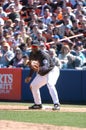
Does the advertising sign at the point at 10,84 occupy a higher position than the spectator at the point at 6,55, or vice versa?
the spectator at the point at 6,55

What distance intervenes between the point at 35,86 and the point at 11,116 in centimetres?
190

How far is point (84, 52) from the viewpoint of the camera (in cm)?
1777

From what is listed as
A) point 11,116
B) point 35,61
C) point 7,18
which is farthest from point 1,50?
point 11,116

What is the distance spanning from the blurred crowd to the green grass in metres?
3.23

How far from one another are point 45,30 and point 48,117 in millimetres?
8303

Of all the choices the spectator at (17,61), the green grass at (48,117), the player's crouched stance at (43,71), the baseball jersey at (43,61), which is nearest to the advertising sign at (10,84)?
the spectator at (17,61)

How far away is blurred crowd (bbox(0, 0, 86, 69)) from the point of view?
17344 millimetres

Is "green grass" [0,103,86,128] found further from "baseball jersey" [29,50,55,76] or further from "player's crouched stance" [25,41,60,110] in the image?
"baseball jersey" [29,50,55,76]

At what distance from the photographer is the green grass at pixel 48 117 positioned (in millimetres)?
11125

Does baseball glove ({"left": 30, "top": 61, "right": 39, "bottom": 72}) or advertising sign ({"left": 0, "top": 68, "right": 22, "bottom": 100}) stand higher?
baseball glove ({"left": 30, "top": 61, "right": 39, "bottom": 72})

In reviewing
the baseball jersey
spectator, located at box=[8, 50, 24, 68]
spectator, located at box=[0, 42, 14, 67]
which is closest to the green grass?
the baseball jersey

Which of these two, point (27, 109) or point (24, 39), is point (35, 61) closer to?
point (27, 109)

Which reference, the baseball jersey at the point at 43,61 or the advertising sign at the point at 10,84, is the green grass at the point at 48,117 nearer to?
the baseball jersey at the point at 43,61

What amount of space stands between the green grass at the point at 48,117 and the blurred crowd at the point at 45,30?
323cm
